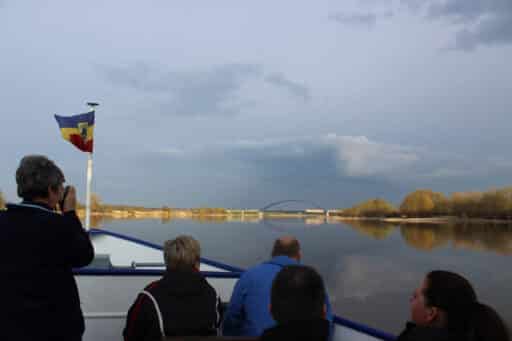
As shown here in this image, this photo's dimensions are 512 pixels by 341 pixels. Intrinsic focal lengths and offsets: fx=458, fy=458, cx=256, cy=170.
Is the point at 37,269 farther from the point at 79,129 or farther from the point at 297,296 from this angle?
the point at 79,129

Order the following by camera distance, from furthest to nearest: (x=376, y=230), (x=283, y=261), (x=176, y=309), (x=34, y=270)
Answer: (x=376, y=230)
(x=283, y=261)
(x=176, y=309)
(x=34, y=270)

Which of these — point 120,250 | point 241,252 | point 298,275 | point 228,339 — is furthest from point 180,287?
point 241,252

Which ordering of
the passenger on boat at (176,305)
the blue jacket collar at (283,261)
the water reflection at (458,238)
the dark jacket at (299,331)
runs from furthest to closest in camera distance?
the water reflection at (458,238) < the blue jacket collar at (283,261) < the passenger on boat at (176,305) < the dark jacket at (299,331)

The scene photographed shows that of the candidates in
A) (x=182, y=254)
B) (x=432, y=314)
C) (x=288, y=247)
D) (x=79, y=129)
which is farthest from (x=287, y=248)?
(x=79, y=129)

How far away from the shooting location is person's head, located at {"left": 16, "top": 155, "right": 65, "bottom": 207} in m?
2.14

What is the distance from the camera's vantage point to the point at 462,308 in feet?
5.41

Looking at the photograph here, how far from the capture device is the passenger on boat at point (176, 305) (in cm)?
244

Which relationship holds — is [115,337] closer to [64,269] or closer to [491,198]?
[64,269]

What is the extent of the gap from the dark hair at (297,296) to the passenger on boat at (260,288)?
1.17m

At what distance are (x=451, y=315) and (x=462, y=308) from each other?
2.0 inches

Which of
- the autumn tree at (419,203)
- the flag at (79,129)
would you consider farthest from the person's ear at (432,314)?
the autumn tree at (419,203)

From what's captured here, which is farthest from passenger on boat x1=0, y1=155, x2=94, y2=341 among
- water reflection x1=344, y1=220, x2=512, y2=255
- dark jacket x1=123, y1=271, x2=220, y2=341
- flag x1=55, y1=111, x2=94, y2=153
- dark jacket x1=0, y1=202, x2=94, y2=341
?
water reflection x1=344, y1=220, x2=512, y2=255

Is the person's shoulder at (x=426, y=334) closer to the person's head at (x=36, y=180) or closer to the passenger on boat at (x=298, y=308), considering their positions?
the passenger on boat at (x=298, y=308)

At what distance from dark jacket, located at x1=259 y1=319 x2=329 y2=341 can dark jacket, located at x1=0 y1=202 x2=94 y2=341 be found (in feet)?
3.48
